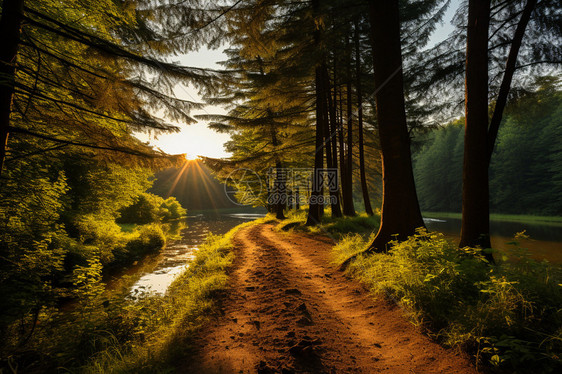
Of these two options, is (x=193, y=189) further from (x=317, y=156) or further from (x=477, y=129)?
(x=477, y=129)

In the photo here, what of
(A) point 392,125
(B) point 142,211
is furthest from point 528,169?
(B) point 142,211

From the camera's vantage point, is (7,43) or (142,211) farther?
(142,211)

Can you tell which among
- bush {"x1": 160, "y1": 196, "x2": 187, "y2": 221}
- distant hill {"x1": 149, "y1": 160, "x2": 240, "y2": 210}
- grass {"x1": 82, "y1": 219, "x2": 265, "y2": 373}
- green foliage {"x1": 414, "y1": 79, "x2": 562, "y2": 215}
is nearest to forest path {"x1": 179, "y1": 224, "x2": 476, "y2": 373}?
grass {"x1": 82, "y1": 219, "x2": 265, "y2": 373}

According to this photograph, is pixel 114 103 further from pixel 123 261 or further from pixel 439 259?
pixel 123 261

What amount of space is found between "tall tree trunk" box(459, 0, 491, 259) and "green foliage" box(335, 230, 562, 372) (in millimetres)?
1693

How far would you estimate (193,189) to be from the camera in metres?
114

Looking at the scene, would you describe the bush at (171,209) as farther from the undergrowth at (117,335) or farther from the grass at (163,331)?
the undergrowth at (117,335)

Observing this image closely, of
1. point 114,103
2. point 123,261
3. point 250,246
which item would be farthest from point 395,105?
point 123,261

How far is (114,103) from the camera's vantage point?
446 centimetres

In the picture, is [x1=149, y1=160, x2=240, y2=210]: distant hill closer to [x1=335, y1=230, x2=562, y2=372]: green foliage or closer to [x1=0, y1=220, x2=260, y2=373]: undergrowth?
[x1=0, y1=220, x2=260, y2=373]: undergrowth

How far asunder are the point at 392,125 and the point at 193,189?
388ft

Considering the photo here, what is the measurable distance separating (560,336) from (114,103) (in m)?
7.14

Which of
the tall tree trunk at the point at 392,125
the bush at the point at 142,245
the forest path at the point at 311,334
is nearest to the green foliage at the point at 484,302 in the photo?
the forest path at the point at 311,334

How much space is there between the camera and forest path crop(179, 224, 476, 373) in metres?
2.67
